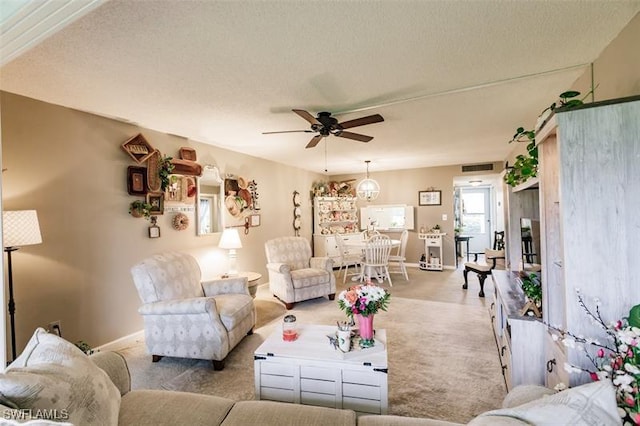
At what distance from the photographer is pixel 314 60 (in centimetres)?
201

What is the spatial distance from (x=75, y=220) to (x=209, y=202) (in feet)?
5.52

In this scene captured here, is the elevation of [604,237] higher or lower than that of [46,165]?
lower

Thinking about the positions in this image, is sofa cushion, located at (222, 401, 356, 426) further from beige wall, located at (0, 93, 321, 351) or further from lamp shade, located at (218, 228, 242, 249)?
lamp shade, located at (218, 228, 242, 249)

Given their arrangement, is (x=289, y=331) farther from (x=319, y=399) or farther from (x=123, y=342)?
(x=123, y=342)

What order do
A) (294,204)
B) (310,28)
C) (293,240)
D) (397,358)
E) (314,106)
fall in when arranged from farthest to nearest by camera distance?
(294,204)
(293,240)
(314,106)
(397,358)
(310,28)

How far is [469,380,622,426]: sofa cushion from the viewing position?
0.77m

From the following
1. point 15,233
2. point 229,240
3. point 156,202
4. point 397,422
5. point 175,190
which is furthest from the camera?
point 229,240

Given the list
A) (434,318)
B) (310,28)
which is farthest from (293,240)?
(310,28)

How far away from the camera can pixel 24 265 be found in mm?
2426

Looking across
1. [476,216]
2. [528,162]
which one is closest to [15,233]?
[528,162]

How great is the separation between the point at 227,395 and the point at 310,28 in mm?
2546

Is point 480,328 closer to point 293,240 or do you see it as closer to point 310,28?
point 293,240

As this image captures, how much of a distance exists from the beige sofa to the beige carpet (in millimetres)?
867

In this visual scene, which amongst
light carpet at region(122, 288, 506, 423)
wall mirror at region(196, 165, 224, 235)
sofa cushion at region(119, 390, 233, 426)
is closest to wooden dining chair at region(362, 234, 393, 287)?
light carpet at region(122, 288, 506, 423)
